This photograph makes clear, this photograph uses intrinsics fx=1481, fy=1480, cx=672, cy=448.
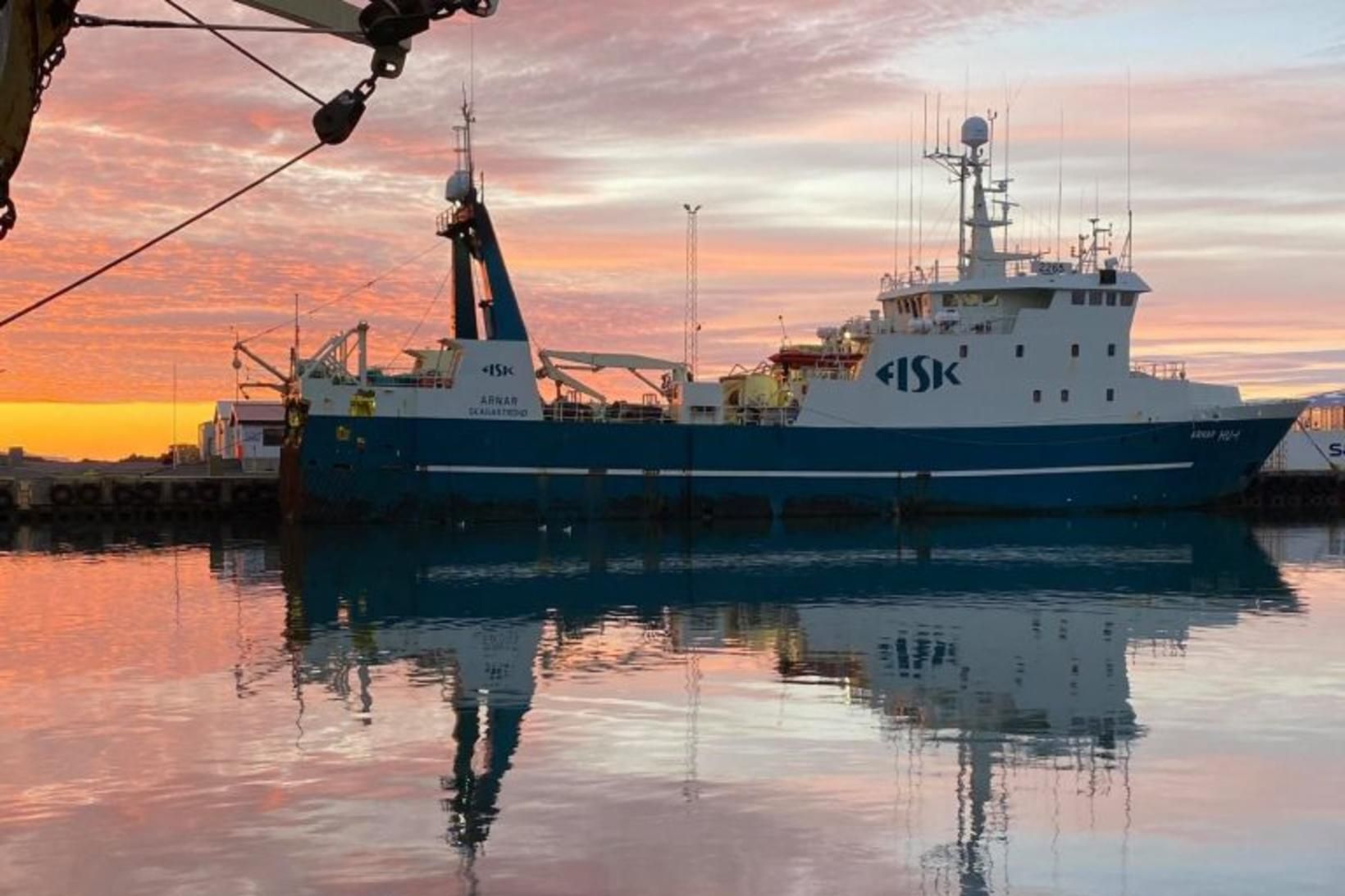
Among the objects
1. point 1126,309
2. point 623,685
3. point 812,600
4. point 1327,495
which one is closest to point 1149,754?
point 623,685

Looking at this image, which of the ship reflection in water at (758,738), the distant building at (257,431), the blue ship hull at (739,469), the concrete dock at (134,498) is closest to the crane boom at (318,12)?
the ship reflection in water at (758,738)

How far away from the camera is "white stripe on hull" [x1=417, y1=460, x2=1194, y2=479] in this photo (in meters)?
40.2

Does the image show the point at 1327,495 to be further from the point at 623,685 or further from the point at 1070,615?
the point at 623,685

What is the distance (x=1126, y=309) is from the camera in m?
43.1

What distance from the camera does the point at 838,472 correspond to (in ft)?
139

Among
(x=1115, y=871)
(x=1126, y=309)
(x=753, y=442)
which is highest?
(x=1126, y=309)

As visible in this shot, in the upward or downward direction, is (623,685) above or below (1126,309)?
below

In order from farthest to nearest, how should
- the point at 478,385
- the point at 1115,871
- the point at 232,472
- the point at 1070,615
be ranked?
1. the point at 232,472
2. the point at 478,385
3. the point at 1070,615
4. the point at 1115,871

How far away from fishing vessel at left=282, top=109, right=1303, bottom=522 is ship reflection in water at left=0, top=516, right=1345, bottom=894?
13514 millimetres

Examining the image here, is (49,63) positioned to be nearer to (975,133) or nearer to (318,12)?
(318,12)

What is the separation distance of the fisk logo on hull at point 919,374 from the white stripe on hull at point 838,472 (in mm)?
2480

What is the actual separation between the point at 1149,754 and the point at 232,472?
43.2 meters

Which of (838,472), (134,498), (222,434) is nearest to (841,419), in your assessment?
(838,472)

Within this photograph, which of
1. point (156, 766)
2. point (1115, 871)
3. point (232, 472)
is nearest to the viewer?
point (1115, 871)
